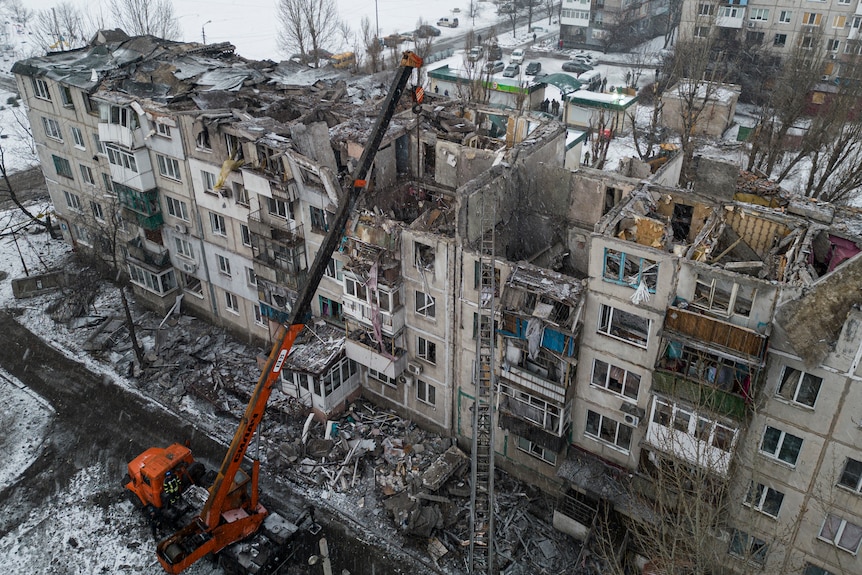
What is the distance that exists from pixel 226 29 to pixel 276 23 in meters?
9.27

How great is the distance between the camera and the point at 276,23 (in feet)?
401

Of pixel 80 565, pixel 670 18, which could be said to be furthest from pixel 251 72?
pixel 670 18

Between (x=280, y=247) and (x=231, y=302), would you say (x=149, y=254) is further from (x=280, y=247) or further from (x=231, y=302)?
(x=280, y=247)

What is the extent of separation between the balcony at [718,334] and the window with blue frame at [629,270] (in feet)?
5.07

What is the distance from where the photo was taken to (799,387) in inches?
884

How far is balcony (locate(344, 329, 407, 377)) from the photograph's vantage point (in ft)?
108

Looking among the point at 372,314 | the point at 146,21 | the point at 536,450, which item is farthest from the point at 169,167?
the point at 146,21

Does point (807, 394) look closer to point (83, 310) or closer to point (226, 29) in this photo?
point (83, 310)

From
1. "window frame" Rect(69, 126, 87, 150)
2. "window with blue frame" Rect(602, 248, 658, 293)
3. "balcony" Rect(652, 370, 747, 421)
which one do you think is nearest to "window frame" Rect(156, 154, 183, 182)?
"window frame" Rect(69, 126, 87, 150)

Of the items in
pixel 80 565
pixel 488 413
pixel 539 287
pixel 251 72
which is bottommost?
pixel 80 565

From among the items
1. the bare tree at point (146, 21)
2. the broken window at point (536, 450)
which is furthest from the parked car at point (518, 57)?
the broken window at point (536, 450)

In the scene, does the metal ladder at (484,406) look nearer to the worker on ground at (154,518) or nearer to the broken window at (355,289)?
the broken window at (355,289)

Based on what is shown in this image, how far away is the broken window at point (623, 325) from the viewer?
84.7ft

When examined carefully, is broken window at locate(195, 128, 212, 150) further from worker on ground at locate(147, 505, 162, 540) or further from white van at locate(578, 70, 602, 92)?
white van at locate(578, 70, 602, 92)
